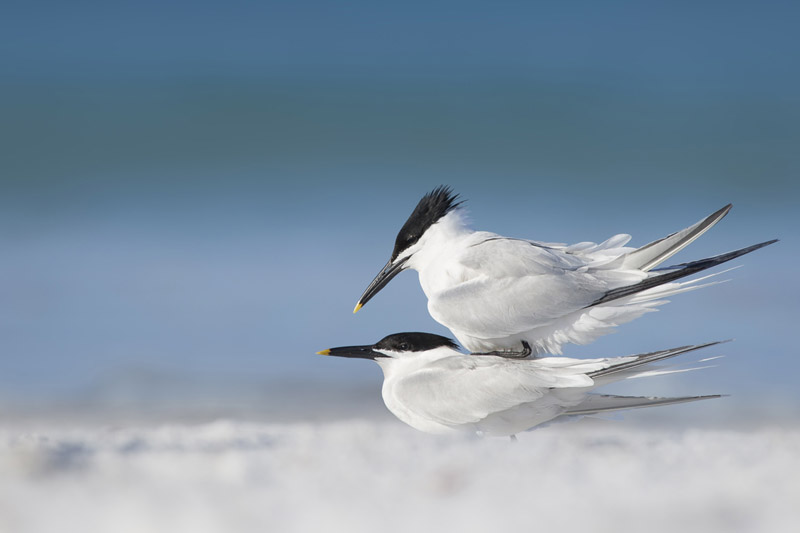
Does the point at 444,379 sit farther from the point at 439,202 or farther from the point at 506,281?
the point at 439,202

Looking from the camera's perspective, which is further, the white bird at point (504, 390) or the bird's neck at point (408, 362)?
the bird's neck at point (408, 362)

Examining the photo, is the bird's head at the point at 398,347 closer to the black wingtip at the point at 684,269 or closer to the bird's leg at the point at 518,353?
the bird's leg at the point at 518,353

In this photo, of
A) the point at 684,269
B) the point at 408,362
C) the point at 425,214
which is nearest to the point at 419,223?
the point at 425,214

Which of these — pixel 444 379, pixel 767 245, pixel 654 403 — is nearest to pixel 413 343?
pixel 444 379

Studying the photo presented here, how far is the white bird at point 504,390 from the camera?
3.58 m

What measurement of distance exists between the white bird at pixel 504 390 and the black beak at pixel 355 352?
214mm

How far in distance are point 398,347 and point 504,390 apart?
60cm

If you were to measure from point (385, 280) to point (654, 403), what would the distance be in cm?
138

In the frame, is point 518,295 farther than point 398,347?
No

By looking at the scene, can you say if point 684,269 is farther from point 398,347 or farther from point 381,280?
point 381,280

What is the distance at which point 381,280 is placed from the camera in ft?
13.7

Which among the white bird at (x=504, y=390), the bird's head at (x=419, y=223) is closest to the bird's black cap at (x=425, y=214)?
the bird's head at (x=419, y=223)

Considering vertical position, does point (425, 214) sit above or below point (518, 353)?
above

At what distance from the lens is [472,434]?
3.71 m
